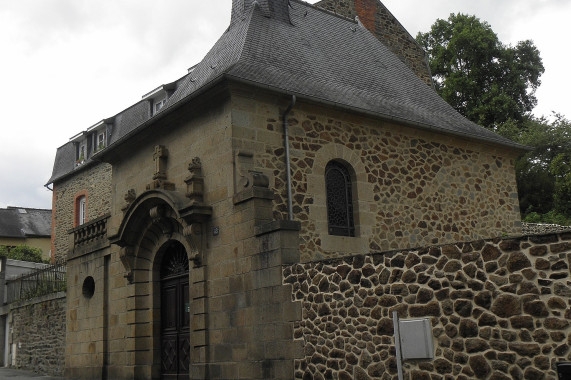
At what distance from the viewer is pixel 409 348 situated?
762cm

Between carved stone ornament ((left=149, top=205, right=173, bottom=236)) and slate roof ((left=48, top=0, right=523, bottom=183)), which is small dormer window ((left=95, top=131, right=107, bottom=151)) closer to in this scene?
slate roof ((left=48, top=0, right=523, bottom=183))

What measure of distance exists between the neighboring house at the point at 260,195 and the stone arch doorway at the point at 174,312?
40 millimetres

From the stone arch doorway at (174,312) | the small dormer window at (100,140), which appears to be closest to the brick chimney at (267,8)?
the stone arch doorway at (174,312)

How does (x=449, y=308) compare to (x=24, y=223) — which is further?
(x=24, y=223)

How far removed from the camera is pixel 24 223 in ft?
147

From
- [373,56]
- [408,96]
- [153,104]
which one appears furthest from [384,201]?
[153,104]

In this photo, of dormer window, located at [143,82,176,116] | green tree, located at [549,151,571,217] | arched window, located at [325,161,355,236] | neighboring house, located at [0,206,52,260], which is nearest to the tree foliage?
green tree, located at [549,151,571,217]

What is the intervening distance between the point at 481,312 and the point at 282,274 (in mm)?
3615

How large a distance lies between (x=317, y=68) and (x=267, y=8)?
2.46 meters

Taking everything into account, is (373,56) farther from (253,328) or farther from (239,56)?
(253,328)

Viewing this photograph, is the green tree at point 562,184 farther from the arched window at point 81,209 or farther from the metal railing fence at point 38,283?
the arched window at point 81,209

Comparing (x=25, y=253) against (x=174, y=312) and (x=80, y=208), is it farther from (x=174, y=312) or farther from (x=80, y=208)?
(x=174, y=312)

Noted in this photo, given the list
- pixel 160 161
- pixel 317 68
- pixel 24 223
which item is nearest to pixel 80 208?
pixel 160 161

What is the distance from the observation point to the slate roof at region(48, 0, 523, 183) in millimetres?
13188
